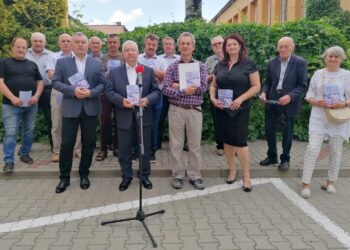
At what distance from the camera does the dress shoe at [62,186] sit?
5.92 m

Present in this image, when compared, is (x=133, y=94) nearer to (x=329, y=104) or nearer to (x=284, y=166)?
(x=329, y=104)

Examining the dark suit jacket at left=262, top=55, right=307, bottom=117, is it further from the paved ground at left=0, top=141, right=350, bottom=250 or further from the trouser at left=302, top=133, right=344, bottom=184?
the paved ground at left=0, top=141, right=350, bottom=250

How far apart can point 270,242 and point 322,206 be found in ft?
4.70

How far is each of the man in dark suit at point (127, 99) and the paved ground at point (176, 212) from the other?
2.21 feet

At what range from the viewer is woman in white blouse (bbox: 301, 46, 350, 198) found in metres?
5.57

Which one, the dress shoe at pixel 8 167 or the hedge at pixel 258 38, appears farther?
the hedge at pixel 258 38

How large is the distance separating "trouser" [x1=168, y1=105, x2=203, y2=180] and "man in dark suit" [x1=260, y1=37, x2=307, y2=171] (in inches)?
53.4

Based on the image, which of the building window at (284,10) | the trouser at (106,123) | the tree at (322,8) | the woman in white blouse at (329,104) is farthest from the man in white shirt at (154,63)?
the building window at (284,10)

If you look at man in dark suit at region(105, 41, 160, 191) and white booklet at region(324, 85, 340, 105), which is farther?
man in dark suit at region(105, 41, 160, 191)

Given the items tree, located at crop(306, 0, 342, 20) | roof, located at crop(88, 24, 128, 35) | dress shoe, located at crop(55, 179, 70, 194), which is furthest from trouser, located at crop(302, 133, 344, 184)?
tree, located at crop(306, 0, 342, 20)

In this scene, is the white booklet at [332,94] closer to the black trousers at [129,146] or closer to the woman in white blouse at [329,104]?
the woman in white blouse at [329,104]

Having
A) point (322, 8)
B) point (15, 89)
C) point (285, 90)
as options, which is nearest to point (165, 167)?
point (285, 90)

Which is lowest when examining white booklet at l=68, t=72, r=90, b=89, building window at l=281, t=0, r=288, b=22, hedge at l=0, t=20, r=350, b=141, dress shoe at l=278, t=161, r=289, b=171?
dress shoe at l=278, t=161, r=289, b=171

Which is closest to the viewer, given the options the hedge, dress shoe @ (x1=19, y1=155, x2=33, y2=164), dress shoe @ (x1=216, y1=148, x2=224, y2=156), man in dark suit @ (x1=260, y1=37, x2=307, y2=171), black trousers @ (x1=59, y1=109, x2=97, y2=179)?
black trousers @ (x1=59, y1=109, x2=97, y2=179)
